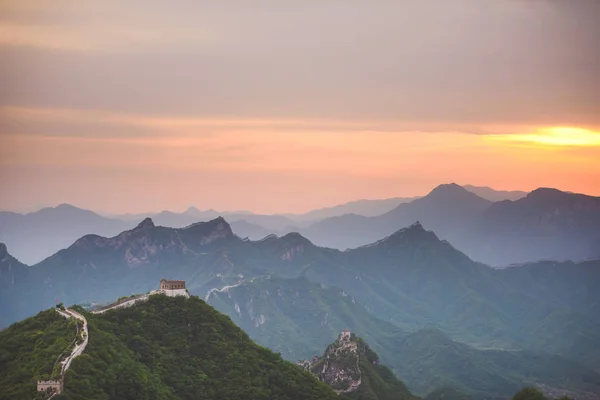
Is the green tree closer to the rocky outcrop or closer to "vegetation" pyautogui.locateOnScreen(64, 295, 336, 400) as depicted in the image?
"vegetation" pyautogui.locateOnScreen(64, 295, 336, 400)

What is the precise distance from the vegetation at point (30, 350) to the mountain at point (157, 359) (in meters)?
0.10

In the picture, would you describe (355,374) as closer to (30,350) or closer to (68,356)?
(30,350)

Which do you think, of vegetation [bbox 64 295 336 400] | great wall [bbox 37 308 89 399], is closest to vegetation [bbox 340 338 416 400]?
vegetation [bbox 64 295 336 400]

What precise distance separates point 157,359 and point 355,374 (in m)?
51.9

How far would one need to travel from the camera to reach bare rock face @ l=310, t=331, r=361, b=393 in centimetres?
15312

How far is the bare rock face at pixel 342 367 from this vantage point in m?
153

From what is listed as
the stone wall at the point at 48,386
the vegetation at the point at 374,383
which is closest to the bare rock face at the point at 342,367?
the vegetation at the point at 374,383

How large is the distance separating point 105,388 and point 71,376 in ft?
13.4

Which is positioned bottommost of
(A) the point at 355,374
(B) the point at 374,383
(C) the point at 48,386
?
(C) the point at 48,386

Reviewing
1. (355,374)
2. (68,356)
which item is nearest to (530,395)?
(68,356)

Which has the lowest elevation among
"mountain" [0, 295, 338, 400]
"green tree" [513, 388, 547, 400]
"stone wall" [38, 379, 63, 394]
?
"green tree" [513, 388, 547, 400]

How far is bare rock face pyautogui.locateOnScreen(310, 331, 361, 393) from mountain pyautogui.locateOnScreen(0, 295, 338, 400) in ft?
91.8

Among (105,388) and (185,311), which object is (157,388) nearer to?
(105,388)

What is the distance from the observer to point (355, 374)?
15512 centimetres
